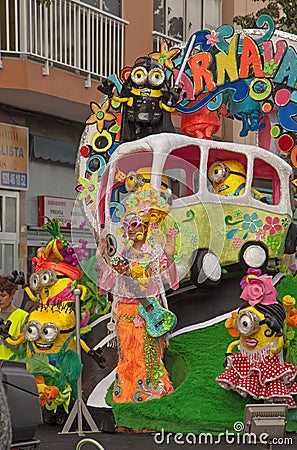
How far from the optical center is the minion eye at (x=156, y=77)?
10.7 m

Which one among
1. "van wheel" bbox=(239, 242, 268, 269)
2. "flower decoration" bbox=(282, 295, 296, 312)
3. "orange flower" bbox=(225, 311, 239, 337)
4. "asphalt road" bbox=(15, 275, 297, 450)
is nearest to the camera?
"asphalt road" bbox=(15, 275, 297, 450)

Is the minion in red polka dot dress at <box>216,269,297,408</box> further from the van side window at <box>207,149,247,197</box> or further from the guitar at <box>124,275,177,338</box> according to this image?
the van side window at <box>207,149,247,197</box>

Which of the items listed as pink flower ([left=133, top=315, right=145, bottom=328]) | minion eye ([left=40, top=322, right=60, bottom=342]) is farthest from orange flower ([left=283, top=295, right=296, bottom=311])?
minion eye ([left=40, top=322, right=60, bottom=342])

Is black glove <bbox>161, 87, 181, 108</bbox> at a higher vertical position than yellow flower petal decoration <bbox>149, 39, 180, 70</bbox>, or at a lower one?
lower

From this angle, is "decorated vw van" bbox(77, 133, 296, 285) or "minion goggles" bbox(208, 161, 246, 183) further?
"minion goggles" bbox(208, 161, 246, 183)

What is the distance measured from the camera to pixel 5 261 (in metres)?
17.1

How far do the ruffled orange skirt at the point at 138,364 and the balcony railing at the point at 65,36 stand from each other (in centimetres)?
715

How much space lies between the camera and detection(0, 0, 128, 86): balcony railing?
625 inches

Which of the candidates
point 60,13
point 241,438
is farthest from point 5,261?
point 241,438

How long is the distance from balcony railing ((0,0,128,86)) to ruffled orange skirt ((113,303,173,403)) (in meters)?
7.15

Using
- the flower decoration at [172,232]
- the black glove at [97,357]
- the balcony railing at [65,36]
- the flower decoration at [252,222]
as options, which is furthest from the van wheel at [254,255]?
the balcony railing at [65,36]

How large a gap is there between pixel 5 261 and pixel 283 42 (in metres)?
7.40

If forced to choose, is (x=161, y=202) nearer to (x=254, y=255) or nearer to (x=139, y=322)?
(x=139, y=322)

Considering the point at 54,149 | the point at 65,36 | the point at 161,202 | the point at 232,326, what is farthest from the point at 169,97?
the point at 54,149
